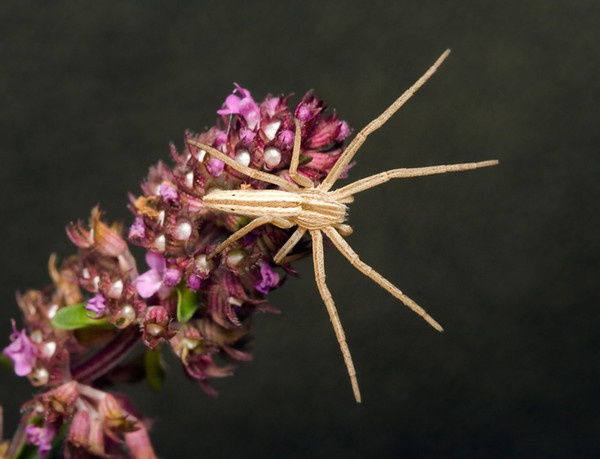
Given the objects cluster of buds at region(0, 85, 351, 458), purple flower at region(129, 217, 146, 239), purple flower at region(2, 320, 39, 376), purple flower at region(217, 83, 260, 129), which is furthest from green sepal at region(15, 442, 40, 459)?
purple flower at region(217, 83, 260, 129)

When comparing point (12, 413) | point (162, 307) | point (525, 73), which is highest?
point (525, 73)

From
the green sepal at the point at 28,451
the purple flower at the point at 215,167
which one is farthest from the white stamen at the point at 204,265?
the green sepal at the point at 28,451

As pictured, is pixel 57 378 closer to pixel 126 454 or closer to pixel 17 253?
pixel 126 454

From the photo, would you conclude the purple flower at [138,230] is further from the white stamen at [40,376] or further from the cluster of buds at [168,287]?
the white stamen at [40,376]

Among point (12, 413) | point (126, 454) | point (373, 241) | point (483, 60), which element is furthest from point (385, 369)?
point (126, 454)

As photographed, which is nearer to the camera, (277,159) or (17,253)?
(277,159)

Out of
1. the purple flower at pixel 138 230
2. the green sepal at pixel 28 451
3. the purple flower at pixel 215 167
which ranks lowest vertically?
the green sepal at pixel 28 451

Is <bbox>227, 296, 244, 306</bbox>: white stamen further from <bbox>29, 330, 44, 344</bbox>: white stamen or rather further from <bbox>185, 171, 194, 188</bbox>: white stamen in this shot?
<bbox>29, 330, 44, 344</bbox>: white stamen
